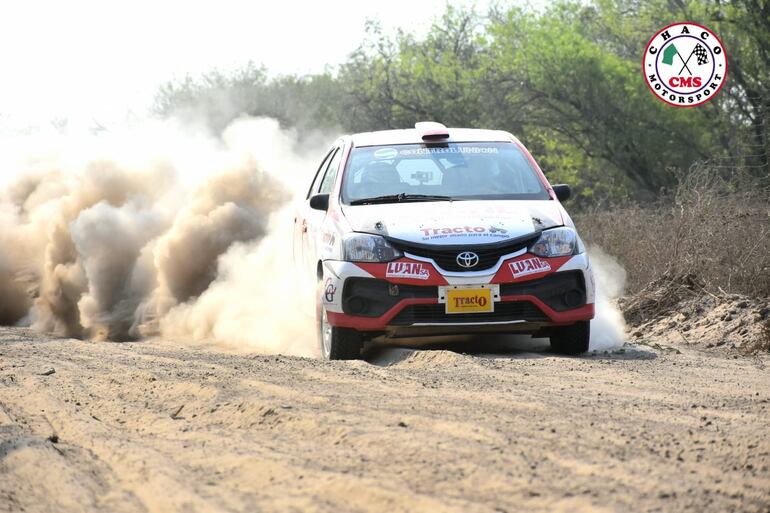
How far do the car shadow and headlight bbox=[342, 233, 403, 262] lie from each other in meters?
0.74

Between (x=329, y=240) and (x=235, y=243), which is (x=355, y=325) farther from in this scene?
(x=235, y=243)

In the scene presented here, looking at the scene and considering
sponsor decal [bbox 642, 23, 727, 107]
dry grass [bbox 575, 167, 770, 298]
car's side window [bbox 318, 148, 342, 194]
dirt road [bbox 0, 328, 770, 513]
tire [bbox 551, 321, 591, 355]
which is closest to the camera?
dirt road [bbox 0, 328, 770, 513]

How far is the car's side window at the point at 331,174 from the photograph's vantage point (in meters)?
10.0

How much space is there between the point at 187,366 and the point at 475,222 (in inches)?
87.1

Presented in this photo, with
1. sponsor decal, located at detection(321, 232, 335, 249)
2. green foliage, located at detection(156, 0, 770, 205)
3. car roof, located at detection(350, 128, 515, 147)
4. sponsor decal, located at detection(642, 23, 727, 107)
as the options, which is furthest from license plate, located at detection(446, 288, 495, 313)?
green foliage, located at detection(156, 0, 770, 205)

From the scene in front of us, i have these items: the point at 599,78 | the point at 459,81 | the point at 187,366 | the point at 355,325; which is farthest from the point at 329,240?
the point at 459,81

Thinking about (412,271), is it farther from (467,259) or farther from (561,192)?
(561,192)

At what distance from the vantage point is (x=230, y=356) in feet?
30.3

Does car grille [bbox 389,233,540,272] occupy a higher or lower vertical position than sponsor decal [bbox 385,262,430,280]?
higher

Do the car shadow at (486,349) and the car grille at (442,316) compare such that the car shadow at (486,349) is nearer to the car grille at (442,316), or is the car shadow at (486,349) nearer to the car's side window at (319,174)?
the car grille at (442,316)

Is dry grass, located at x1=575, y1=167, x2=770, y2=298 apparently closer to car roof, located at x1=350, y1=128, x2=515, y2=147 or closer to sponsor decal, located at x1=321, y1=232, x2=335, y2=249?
car roof, located at x1=350, y1=128, x2=515, y2=147

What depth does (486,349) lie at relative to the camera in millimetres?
9500

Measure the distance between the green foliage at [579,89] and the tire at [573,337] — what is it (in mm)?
14078

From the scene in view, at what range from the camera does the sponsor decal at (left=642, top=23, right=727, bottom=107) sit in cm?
1897
